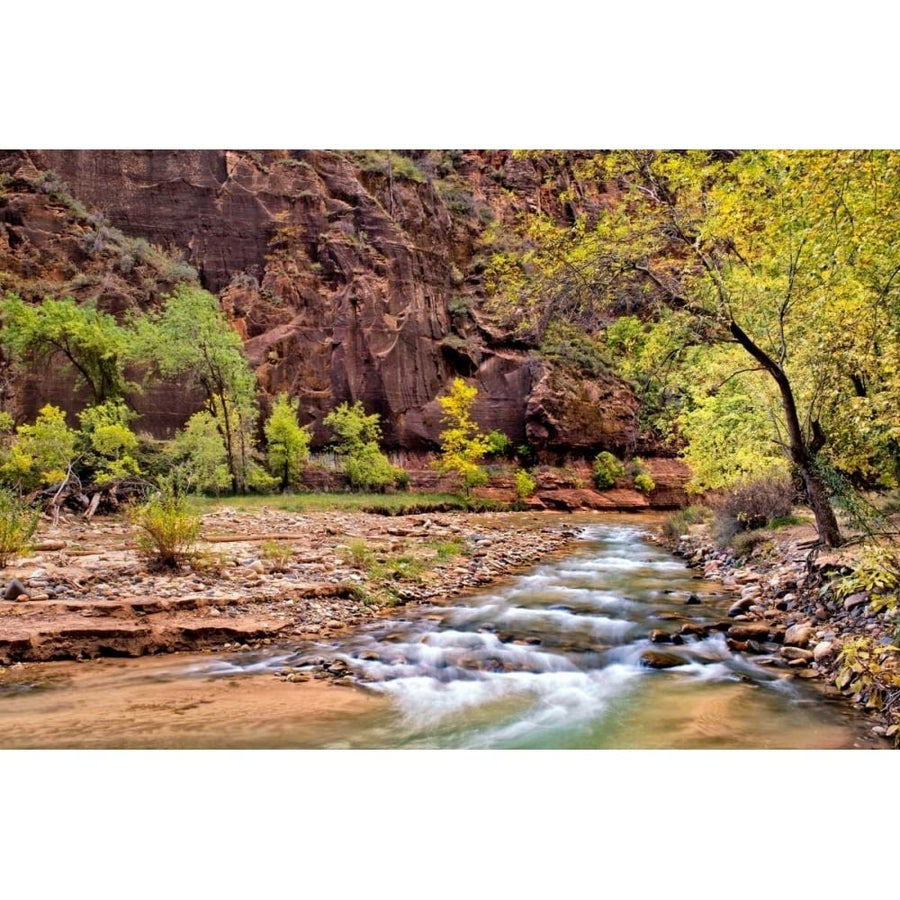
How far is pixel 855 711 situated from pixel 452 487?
571cm

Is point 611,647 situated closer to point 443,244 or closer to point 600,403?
point 600,403

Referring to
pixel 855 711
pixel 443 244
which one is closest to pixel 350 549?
pixel 855 711

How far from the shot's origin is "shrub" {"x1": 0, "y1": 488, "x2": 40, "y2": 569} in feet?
14.4

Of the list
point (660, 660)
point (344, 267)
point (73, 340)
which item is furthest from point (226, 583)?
point (344, 267)

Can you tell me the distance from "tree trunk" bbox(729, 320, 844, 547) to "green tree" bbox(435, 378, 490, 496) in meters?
4.85

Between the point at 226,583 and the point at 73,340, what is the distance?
2.85m

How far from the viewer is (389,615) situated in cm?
480

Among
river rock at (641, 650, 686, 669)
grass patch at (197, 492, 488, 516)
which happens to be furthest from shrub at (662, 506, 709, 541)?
river rock at (641, 650, 686, 669)

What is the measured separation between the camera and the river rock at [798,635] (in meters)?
3.89

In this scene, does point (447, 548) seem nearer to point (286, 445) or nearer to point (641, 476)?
point (286, 445)

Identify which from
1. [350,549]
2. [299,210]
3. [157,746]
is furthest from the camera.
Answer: [299,210]

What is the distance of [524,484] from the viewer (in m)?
10.8

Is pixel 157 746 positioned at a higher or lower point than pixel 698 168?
lower

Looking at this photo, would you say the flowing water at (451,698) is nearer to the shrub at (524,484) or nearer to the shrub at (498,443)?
the shrub at (524,484)
